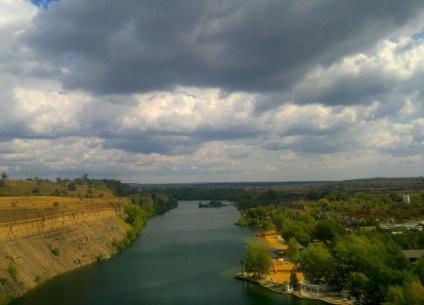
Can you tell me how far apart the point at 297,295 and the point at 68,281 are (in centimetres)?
2822

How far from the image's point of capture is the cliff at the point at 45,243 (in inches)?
1760

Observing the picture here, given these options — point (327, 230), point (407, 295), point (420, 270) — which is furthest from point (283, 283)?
point (407, 295)

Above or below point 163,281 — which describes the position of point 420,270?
above

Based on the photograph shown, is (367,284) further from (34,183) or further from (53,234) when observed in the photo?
(34,183)

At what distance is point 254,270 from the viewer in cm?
4744

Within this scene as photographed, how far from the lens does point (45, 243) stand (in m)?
55.6

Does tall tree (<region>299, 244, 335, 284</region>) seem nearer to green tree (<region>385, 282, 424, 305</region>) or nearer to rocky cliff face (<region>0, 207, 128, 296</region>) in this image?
green tree (<region>385, 282, 424, 305</region>)

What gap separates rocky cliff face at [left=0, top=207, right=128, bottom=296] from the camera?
4431 centimetres

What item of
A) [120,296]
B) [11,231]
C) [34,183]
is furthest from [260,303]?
[34,183]

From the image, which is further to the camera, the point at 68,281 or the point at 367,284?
the point at 68,281

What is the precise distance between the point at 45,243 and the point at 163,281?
19764 millimetres

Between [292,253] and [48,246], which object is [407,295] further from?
[48,246]

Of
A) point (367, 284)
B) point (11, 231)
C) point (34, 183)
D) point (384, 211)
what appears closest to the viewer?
point (367, 284)

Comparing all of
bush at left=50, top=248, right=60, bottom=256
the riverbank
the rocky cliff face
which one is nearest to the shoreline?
the riverbank
